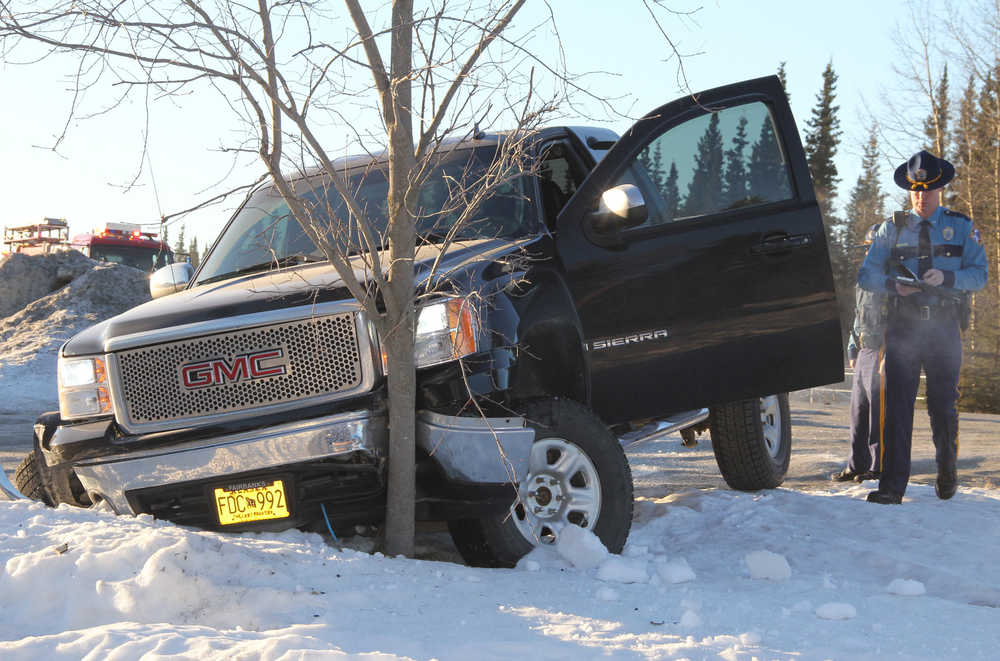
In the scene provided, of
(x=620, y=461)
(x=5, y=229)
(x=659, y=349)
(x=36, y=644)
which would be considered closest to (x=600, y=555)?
(x=620, y=461)

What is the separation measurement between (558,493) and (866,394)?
3867 mm

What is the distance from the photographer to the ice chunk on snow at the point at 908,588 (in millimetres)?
4328

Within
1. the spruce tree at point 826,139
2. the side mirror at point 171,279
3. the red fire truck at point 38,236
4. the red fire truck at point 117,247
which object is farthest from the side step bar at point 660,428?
the spruce tree at point 826,139

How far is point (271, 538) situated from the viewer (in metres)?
4.45

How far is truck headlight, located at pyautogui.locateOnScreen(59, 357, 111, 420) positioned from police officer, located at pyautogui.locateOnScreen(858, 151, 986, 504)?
452 centimetres

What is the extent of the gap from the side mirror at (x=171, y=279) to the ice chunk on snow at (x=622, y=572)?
9.90 ft

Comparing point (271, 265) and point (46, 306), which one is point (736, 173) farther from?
point (46, 306)

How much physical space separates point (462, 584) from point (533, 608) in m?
0.39

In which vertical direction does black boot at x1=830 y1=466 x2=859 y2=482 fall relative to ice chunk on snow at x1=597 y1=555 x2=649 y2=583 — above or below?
below

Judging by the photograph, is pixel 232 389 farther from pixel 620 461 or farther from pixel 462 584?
pixel 620 461

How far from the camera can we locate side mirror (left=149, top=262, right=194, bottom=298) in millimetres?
5988

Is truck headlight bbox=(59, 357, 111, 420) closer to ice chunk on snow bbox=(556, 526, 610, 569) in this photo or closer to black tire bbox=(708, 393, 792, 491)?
ice chunk on snow bbox=(556, 526, 610, 569)

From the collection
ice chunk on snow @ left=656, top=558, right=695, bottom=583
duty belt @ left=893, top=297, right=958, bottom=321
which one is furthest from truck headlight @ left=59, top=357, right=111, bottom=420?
duty belt @ left=893, top=297, right=958, bottom=321

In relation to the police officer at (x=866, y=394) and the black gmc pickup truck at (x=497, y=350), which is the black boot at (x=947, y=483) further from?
the black gmc pickup truck at (x=497, y=350)
